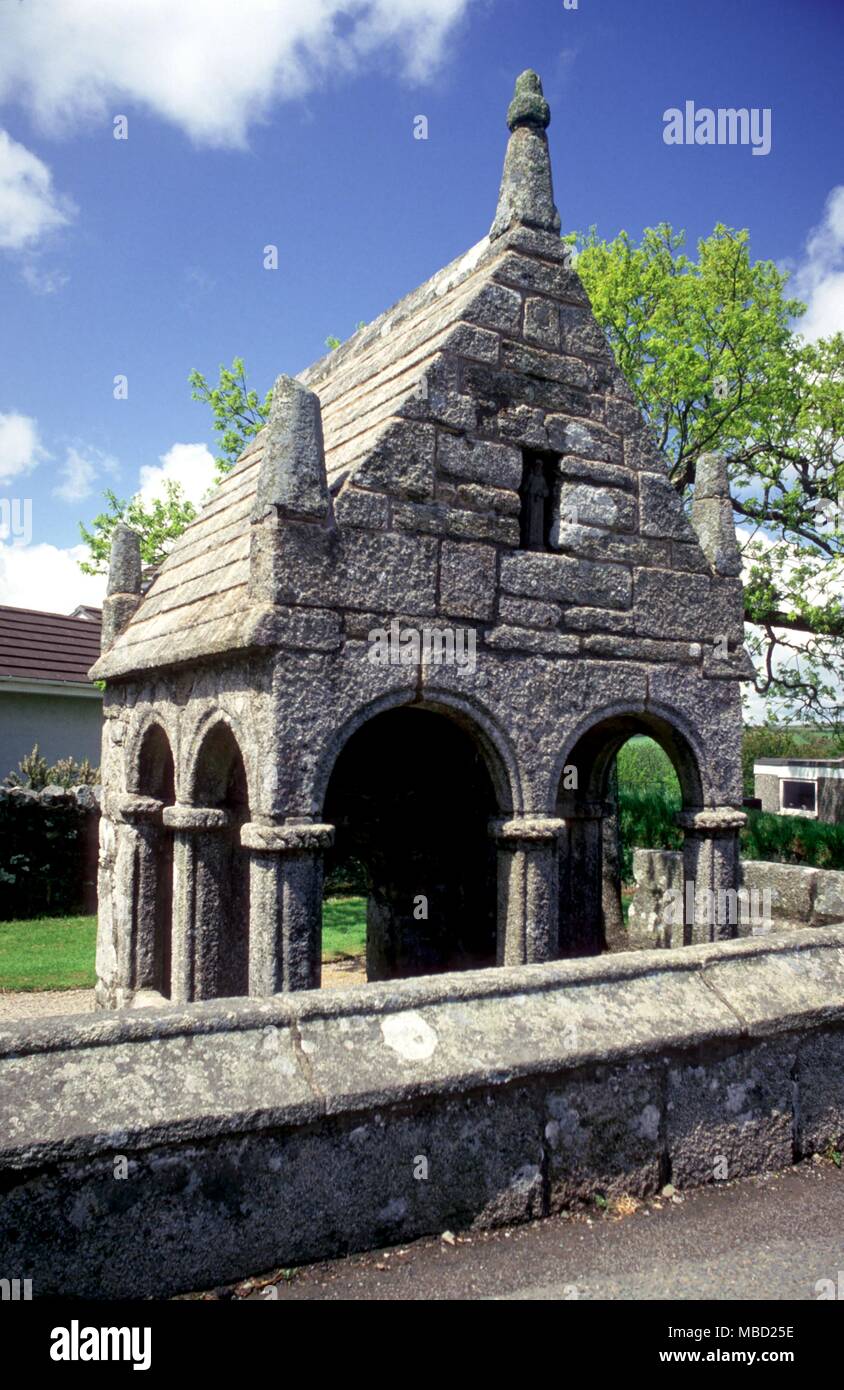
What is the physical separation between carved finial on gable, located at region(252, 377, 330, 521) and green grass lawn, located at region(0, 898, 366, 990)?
6933 millimetres

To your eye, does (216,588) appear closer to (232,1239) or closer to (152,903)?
(152,903)

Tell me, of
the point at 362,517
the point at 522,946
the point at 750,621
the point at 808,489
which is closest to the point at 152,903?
the point at 522,946

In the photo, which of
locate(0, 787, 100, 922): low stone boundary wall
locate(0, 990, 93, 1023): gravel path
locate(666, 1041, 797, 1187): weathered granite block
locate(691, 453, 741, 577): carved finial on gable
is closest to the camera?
locate(666, 1041, 797, 1187): weathered granite block

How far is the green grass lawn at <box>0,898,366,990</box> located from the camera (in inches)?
395

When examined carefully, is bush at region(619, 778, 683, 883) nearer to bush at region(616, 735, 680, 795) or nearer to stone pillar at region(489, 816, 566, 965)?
bush at region(616, 735, 680, 795)

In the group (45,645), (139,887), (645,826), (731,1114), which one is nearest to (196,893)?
(139,887)

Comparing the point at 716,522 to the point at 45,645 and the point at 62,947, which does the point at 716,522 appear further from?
the point at 45,645

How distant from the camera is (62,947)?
1179 centimetres

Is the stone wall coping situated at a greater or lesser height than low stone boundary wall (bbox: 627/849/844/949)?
greater

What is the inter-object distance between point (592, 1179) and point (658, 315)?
1363 cm

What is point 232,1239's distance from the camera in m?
2.54

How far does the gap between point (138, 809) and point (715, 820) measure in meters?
3.72

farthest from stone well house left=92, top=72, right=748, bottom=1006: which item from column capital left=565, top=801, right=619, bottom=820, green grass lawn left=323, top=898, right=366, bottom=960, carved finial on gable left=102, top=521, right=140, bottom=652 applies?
green grass lawn left=323, top=898, right=366, bottom=960

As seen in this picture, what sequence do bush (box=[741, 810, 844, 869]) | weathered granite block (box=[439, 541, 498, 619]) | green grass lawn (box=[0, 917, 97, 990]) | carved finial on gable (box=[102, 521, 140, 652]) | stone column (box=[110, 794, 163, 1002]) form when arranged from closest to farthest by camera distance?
1. weathered granite block (box=[439, 541, 498, 619])
2. stone column (box=[110, 794, 163, 1002])
3. carved finial on gable (box=[102, 521, 140, 652])
4. green grass lawn (box=[0, 917, 97, 990])
5. bush (box=[741, 810, 844, 869])
